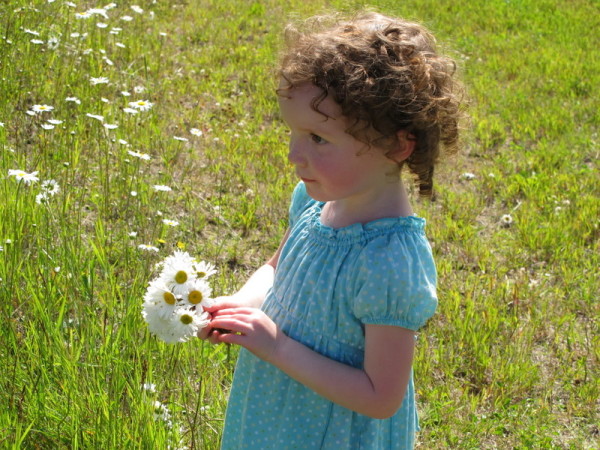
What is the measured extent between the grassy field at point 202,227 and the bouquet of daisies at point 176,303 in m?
0.39

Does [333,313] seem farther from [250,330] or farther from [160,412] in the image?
[160,412]

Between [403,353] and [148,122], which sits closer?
[403,353]

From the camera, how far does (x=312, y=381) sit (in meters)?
1.52

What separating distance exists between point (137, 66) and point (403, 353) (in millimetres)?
4328

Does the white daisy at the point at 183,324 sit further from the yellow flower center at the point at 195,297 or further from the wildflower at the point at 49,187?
the wildflower at the point at 49,187

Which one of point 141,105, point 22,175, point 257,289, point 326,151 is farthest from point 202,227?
point 326,151

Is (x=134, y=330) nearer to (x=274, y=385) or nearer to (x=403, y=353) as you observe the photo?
(x=274, y=385)

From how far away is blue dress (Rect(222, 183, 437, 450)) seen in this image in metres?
1.49

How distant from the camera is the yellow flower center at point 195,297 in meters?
1.49

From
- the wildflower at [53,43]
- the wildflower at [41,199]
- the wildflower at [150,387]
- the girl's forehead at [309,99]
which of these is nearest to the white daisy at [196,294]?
the girl's forehead at [309,99]

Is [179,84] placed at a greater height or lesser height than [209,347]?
lesser

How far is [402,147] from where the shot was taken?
157 centimetres

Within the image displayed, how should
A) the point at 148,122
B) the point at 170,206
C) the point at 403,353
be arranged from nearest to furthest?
the point at 403,353
the point at 170,206
the point at 148,122

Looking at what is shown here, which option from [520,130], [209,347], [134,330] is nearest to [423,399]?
[209,347]
